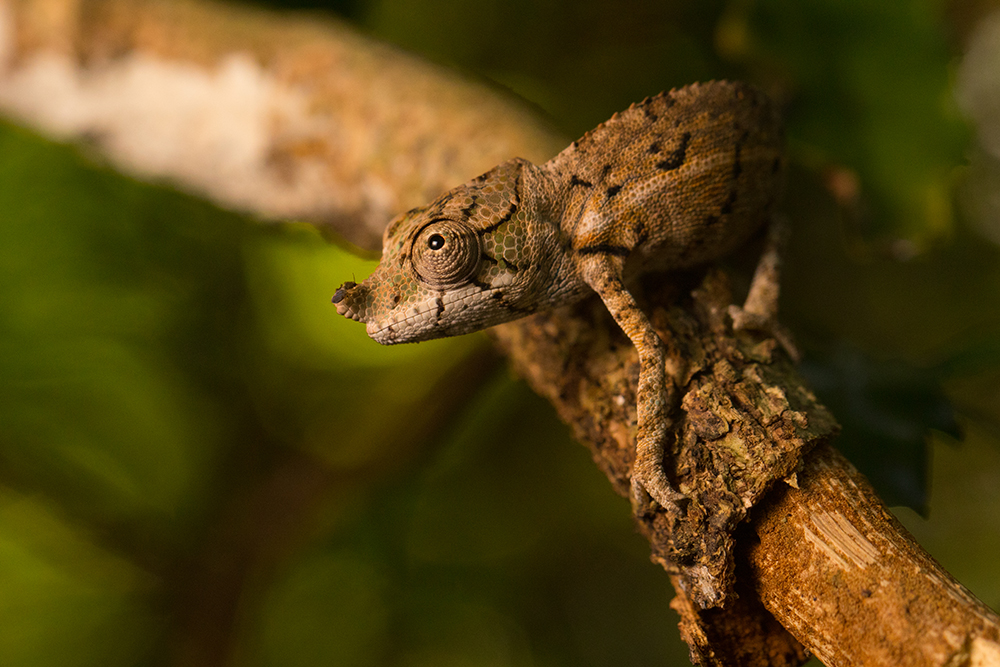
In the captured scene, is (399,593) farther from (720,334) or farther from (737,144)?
(737,144)

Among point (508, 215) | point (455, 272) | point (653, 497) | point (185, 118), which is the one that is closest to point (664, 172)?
point (508, 215)

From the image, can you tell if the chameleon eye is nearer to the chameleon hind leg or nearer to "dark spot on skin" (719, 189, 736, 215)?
the chameleon hind leg

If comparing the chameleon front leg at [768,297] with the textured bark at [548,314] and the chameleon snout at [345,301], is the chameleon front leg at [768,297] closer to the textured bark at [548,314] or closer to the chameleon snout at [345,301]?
the textured bark at [548,314]

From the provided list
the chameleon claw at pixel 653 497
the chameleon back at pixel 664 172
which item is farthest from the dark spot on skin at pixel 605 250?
the chameleon claw at pixel 653 497

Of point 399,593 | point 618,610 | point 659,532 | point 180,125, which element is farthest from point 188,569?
point 659,532

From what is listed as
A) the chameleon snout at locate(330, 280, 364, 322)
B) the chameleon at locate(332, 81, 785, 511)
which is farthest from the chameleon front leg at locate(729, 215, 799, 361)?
the chameleon snout at locate(330, 280, 364, 322)
